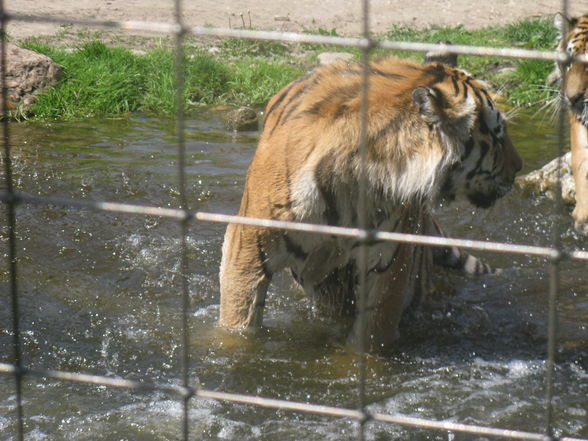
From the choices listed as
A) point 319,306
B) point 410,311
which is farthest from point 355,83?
point 410,311

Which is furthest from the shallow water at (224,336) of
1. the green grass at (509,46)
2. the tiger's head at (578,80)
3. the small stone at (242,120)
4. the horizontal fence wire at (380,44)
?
the green grass at (509,46)

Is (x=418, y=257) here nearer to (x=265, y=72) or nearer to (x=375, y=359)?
(x=375, y=359)

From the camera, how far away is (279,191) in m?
2.83

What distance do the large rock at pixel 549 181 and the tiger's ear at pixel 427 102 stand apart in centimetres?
268

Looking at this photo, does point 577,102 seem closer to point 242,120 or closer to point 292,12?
point 242,120

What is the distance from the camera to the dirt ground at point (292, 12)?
8.73 meters

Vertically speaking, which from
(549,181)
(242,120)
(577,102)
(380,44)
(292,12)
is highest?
(292,12)

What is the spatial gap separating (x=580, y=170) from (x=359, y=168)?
1828 millimetres

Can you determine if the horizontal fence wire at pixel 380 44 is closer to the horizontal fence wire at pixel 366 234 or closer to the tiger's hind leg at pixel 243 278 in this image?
the horizontal fence wire at pixel 366 234

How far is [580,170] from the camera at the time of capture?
4188 mm

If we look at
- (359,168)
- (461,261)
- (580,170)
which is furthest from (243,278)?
(580,170)

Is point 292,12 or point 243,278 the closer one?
point 243,278

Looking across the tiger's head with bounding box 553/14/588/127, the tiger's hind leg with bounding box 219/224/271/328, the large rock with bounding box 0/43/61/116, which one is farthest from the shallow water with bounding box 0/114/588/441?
the large rock with bounding box 0/43/61/116

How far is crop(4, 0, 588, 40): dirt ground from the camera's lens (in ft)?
28.6
